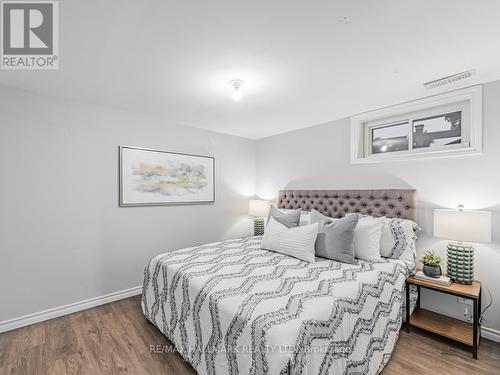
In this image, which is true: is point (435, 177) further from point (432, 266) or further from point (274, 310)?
point (274, 310)

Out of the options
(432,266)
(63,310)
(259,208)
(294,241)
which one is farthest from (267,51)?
(63,310)

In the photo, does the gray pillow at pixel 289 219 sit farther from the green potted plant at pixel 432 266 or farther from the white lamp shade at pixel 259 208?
the green potted plant at pixel 432 266

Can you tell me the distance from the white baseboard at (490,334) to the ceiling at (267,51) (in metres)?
2.20

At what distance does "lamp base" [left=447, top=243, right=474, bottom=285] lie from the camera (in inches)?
80.0

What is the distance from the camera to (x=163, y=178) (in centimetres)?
321

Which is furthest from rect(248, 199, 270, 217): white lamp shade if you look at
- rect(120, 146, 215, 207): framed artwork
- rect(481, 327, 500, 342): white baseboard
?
rect(481, 327, 500, 342): white baseboard

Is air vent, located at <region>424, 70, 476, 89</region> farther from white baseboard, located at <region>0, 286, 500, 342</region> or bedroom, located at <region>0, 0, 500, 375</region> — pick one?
white baseboard, located at <region>0, 286, 500, 342</region>

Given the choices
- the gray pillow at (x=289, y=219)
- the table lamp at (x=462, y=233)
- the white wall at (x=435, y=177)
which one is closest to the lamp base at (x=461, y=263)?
the table lamp at (x=462, y=233)

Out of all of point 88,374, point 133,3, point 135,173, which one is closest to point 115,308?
point 88,374

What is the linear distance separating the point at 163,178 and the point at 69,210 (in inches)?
42.5

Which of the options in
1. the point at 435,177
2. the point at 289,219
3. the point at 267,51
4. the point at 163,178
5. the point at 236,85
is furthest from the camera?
the point at 163,178

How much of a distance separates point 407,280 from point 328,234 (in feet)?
2.61

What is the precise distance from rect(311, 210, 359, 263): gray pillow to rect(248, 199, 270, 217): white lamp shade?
1.51 m

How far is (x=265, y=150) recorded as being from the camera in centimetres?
422
